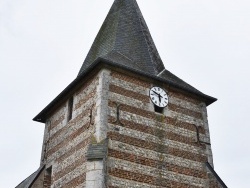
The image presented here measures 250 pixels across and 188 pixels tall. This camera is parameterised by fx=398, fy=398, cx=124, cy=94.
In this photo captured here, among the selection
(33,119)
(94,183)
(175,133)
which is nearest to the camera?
(94,183)

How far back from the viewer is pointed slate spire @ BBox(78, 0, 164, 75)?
15.1m

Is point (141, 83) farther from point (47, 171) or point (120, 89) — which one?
point (47, 171)

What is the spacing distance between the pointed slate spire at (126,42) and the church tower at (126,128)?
59mm

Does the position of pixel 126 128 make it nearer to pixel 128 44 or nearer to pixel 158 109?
pixel 158 109

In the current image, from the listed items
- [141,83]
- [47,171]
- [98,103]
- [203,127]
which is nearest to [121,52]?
[141,83]

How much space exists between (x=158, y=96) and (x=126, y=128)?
2080 mm

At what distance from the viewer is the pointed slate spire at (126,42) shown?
1515cm

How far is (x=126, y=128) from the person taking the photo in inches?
508

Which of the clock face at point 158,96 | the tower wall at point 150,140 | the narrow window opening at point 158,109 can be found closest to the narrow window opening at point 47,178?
the tower wall at point 150,140

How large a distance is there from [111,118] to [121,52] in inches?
136

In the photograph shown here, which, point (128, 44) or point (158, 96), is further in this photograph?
point (128, 44)

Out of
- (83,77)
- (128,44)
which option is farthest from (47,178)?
(128,44)

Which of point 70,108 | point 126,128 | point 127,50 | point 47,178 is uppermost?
point 127,50

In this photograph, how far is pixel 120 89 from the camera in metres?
13.6
